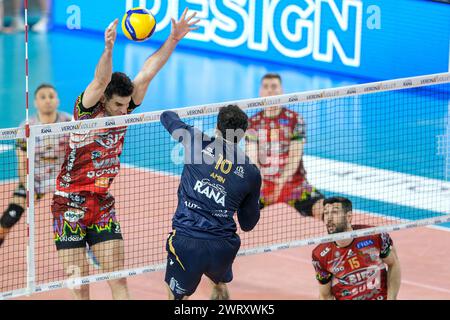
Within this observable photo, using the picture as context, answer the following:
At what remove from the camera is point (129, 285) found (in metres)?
13.5

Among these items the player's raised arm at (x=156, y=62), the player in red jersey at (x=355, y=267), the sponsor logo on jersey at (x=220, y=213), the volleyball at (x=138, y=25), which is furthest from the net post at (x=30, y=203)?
the player in red jersey at (x=355, y=267)

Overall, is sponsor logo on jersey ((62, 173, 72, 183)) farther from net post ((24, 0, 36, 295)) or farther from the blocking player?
the blocking player

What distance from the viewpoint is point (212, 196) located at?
10.5 meters

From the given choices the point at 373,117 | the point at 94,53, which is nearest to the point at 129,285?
the point at 373,117

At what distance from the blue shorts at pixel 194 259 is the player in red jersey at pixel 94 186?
87 cm

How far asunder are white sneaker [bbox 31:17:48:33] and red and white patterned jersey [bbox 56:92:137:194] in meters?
16.1

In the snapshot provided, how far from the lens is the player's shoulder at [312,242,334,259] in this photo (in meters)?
11.7

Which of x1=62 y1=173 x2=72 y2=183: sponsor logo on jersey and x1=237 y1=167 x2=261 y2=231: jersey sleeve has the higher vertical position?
x1=62 y1=173 x2=72 y2=183: sponsor logo on jersey

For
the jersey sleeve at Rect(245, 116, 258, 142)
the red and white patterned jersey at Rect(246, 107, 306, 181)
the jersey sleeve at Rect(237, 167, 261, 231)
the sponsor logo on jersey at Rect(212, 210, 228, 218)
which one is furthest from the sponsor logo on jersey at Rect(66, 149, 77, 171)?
the red and white patterned jersey at Rect(246, 107, 306, 181)

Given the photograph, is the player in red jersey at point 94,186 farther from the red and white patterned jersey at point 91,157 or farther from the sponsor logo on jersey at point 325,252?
the sponsor logo on jersey at point 325,252

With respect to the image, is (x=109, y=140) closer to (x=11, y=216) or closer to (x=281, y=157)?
(x=11, y=216)

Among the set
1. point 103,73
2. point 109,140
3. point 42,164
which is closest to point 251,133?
point 42,164

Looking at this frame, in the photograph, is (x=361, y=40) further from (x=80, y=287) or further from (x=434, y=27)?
(x=80, y=287)

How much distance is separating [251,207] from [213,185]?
0.45 meters
